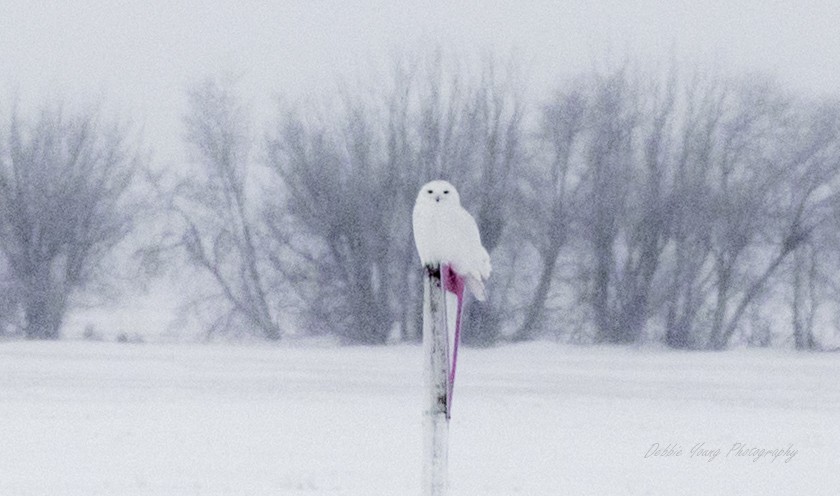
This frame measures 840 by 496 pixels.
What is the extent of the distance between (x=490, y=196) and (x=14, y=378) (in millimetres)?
16213

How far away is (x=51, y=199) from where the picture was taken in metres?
36.2

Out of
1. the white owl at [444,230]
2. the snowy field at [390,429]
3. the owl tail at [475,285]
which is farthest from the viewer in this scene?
the snowy field at [390,429]

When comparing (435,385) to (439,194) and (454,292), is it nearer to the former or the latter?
(454,292)

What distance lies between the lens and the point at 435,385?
4254 mm

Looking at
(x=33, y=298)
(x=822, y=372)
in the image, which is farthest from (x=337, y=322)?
(x=822, y=372)

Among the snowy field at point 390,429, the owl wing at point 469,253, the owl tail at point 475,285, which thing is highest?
the owl wing at point 469,253

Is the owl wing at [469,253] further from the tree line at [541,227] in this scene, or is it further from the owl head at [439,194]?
the tree line at [541,227]

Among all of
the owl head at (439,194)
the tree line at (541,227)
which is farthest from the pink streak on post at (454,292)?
the tree line at (541,227)

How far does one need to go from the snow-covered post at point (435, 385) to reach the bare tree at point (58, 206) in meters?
32.2

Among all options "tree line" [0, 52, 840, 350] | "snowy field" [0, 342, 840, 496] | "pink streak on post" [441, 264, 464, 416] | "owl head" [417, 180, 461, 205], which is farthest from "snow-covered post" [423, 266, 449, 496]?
"tree line" [0, 52, 840, 350]

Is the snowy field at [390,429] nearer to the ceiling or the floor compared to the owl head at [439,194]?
nearer to the floor

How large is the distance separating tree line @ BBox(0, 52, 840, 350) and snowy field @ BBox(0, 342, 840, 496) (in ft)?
27.3

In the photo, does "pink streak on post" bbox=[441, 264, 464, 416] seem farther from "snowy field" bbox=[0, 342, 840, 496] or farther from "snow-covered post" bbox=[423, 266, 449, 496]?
"snowy field" bbox=[0, 342, 840, 496]

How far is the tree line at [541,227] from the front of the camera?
33.4 m
